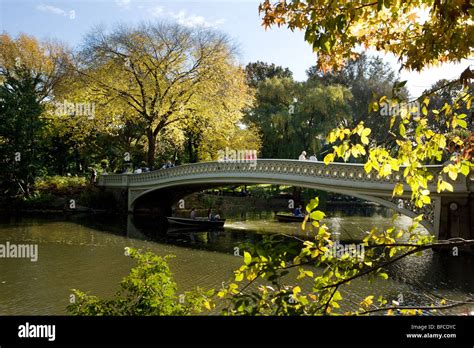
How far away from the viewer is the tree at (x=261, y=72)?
107 ft

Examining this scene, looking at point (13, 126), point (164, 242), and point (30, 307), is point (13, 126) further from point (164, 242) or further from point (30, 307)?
point (30, 307)

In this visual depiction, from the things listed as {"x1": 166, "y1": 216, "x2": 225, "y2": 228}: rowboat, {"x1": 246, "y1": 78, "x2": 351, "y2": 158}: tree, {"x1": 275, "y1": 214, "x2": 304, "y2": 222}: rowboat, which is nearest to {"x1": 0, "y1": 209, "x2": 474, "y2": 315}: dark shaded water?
{"x1": 166, "y1": 216, "x2": 225, "y2": 228}: rowboat

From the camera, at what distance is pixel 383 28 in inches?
105

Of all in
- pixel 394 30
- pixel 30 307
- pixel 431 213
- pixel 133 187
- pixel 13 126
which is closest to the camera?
pixel 394 30

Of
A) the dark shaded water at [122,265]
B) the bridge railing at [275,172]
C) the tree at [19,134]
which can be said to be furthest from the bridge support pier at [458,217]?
the tree at [19,134]

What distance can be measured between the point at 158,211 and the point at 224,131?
19.2 ft

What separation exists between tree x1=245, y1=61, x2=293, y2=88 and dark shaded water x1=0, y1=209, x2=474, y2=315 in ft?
56.9

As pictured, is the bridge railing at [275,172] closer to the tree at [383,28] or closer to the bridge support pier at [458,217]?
the bridge support pier at [458,217]

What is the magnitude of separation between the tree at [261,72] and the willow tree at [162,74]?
408 inches

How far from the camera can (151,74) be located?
22.3 meters

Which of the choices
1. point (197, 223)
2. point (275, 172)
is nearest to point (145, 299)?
point (275, 172)

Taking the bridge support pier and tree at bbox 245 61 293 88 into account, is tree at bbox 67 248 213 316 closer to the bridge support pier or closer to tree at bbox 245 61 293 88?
the bridge support pier

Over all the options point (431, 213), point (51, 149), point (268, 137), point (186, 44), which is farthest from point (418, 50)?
point (51, 149)

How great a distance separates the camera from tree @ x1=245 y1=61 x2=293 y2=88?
3275cm
